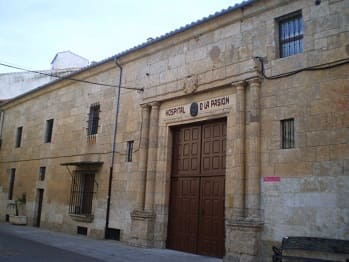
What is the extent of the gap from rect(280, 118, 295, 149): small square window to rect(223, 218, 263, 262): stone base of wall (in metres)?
1.72

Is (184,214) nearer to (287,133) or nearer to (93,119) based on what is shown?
(287,133)

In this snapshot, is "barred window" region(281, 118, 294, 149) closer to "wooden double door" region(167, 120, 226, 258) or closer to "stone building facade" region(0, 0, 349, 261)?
"stone building facade" region(0, 0, 349, 261)

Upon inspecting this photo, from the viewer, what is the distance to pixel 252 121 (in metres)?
8.68

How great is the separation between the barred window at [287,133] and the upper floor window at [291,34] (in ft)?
5.08

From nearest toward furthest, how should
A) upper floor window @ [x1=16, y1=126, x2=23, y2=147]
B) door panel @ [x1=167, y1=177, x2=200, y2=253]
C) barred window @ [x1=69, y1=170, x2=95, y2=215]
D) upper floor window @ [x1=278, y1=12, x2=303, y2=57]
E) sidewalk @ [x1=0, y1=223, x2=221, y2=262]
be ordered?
1. upper floor window @ [x1=278, y1=12, x2=303, y2=57]
2. sidewalk @ [x1=0, y1=223, x2=221, y2=262]
3. door panel @ [x1=167, y1=177, x2=200, y2=253]
4. barred window @ [x1=69, y1=170, x2=95, y2=215]
5. upper floor window @ [x1=16, y1=126, x2=23, y2=147]

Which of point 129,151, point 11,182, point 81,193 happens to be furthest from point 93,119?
point 11,182

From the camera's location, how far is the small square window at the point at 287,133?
8.15 metres

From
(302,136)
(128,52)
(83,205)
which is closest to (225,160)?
(302,136)

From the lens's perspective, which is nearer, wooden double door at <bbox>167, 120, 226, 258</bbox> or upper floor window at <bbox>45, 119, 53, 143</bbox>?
wooden double door at <bbox>167, 120, 226, 258</bbox>

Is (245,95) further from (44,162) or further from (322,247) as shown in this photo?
(44,162)

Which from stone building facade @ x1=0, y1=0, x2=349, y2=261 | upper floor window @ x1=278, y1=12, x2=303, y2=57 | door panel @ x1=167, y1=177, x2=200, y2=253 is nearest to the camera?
stone building facade @ x1=0, y1=0, x2=349, y2=261

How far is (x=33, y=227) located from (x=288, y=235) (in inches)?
448

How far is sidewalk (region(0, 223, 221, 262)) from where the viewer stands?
8.82 meters

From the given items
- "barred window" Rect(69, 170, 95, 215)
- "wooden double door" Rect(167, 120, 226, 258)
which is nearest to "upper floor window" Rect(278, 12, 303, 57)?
"wooden double door" Rect(167, 120, 226, 258)
